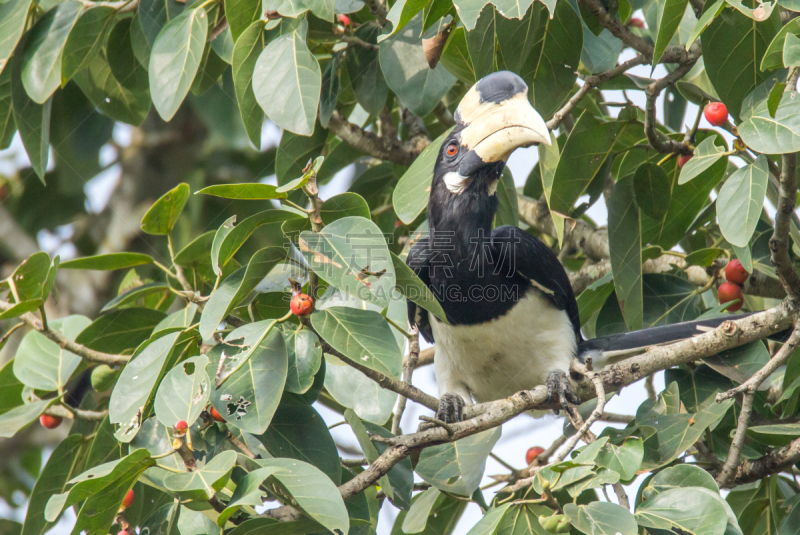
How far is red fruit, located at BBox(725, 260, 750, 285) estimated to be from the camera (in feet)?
9.23

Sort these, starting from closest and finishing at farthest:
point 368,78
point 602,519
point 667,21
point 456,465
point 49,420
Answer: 1. point 602,519
2. point 667,21
3. point 456,465
4. point 49,420
5. point 368,78

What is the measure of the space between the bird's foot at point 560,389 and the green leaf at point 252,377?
1.12m

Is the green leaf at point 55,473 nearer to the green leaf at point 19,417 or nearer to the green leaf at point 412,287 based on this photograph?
the green leaf at point 19,417

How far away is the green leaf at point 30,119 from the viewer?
289 cm

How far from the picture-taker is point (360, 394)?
99.8 inches

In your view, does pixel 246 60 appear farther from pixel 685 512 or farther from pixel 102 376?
pixel 685 512

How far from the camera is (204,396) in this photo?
178 cm

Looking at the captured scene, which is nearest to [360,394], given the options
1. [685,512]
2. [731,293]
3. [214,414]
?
[214,414]

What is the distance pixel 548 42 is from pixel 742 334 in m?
1.11

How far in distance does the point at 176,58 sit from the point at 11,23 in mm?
794

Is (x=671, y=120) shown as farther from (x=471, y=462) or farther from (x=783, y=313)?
A: (x=471, y=462)

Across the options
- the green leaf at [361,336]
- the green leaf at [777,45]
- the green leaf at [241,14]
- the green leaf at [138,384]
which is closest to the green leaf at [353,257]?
the green leaf at [361,336]

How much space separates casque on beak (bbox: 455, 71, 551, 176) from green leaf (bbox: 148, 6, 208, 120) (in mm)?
957

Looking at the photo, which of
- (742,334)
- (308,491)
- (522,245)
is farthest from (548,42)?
(308,491)
